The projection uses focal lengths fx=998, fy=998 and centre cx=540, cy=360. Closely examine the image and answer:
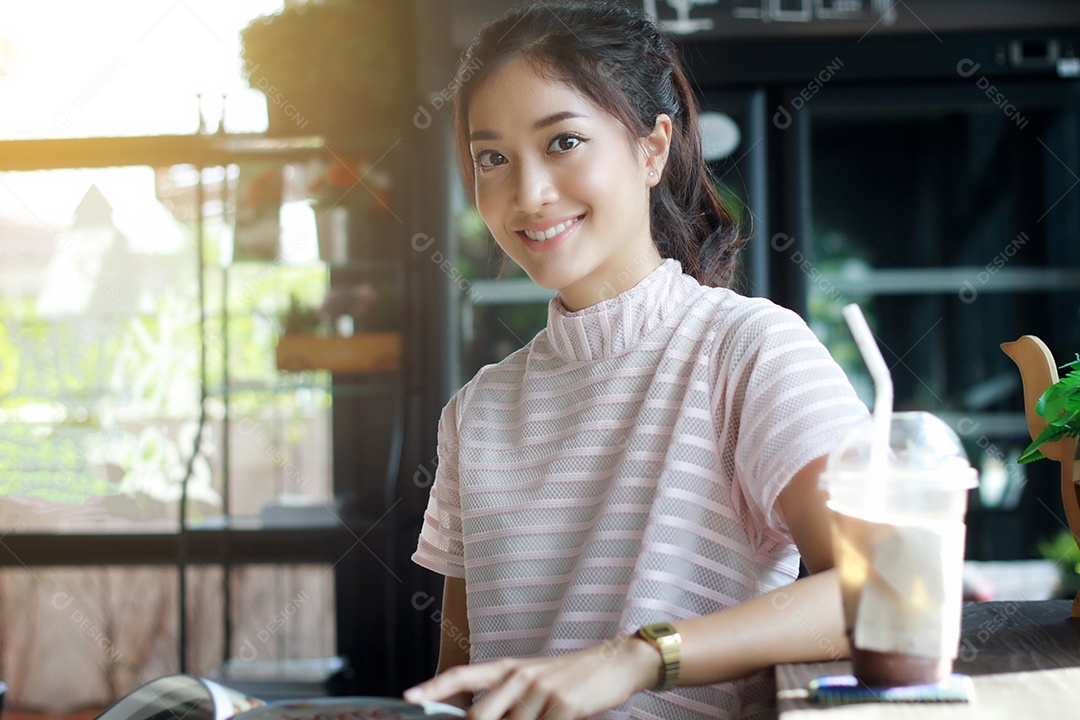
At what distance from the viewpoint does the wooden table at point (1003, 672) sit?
0.57m

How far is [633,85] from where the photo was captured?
1108 millimetres

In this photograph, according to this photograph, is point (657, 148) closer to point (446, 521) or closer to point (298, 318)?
point (446, 521)

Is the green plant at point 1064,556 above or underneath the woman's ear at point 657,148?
underneath

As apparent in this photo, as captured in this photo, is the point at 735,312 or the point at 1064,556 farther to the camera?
the point at 1064,556

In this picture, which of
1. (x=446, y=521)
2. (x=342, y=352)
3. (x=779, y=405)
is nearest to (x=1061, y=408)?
(x=779, y=405)

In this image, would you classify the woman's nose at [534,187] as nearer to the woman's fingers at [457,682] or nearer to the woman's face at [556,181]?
the woman's face at [556,181]

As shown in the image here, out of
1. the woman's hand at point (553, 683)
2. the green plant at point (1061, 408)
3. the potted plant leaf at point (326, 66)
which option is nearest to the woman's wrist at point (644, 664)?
the woman's hand at point (553, 683)

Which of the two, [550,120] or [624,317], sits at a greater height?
[550,120]

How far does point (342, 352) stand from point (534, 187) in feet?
5.98

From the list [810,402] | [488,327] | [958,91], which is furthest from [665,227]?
[958,91]

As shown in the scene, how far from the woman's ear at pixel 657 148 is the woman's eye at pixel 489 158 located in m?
0.18

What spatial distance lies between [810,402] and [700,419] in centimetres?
15

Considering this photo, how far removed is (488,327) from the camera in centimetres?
261

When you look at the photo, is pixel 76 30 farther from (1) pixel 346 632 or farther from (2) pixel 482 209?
(2) pixel 482 209
